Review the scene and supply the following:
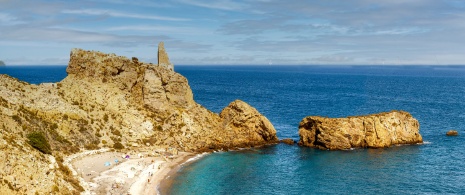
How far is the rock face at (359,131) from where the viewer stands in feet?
285

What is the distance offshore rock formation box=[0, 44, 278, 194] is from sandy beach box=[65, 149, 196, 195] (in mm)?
3408

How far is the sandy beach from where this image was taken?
61000 millimetres

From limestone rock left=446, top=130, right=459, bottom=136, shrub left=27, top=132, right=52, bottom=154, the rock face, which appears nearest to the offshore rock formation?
shrub left=27, top=132, right=52, bottom=154

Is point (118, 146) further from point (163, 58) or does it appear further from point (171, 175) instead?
point (163, 58)

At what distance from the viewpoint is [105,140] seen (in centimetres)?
8094

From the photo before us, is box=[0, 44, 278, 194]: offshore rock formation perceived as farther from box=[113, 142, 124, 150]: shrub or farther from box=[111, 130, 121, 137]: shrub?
box=[113, 142, 124, 150]: shrub

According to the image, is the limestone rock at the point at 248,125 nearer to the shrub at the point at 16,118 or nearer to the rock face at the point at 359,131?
the rock face at the point at 359,131

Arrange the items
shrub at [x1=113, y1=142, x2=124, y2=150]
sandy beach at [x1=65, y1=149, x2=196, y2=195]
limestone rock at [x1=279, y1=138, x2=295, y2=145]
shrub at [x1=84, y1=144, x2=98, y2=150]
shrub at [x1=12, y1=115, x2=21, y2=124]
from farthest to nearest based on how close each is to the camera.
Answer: limestone rock at [x1=279, y1=138, x2=295, y2=145] → shrub at [x1=113, y1=142, x2=124, y2=150] → shrub at [x1=84, y1=144, x2=98, y2=150] → shrub at [x1=12, y1=115, x2=21, y2=124] → sandy beach at [x1=65, y1=149, x2=196, y2=195]

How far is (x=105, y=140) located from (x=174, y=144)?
45.2 ft

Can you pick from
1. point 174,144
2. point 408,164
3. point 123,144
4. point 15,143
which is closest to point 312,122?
point 408,164

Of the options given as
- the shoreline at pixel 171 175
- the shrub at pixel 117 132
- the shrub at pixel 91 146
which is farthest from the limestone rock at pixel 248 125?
the shrub at pixel 91 146

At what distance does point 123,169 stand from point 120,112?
22302mm

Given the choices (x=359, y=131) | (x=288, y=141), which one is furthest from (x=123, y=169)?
(x=359, y=131)

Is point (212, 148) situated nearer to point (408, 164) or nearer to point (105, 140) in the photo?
point (105, 140)
